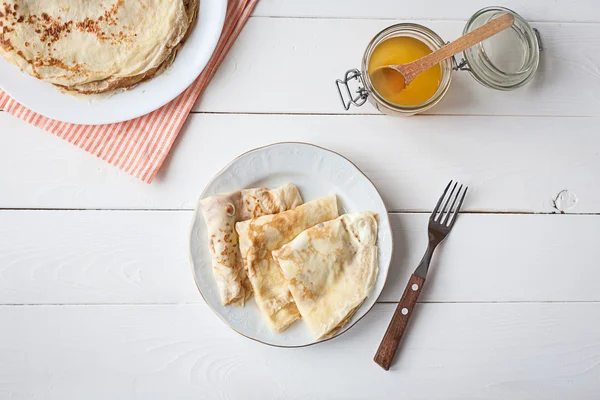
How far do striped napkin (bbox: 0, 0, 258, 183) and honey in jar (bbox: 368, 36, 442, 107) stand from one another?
45 centimetres

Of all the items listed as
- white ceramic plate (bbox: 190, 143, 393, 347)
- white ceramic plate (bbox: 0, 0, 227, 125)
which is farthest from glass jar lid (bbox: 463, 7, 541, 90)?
white ceramic plate (bbox: 0, 0, 227, 125)

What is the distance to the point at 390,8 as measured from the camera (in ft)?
4.95

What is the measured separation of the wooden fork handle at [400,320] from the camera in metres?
1.45

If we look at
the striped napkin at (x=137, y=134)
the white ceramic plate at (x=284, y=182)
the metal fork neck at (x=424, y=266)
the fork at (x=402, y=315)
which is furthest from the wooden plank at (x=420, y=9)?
the metal fork neck at (x=424, y=266)

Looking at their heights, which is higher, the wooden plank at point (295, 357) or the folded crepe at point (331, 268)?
the folded crepe at point (331, 268)

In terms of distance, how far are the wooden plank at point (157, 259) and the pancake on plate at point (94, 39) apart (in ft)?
1.19

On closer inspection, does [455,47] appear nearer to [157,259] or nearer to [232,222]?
[232,222]

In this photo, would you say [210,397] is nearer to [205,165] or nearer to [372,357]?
[372,357]

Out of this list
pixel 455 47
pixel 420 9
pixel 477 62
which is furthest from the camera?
pixel 420 9

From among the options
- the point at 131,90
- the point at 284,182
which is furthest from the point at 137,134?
the point at 284,182

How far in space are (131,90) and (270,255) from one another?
56 cm

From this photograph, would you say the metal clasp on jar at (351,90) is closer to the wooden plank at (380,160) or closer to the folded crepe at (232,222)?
the wooden plank at (380,160)

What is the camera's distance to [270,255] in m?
1.38

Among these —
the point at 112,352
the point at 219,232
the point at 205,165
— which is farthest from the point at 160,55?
the point at 112,352
